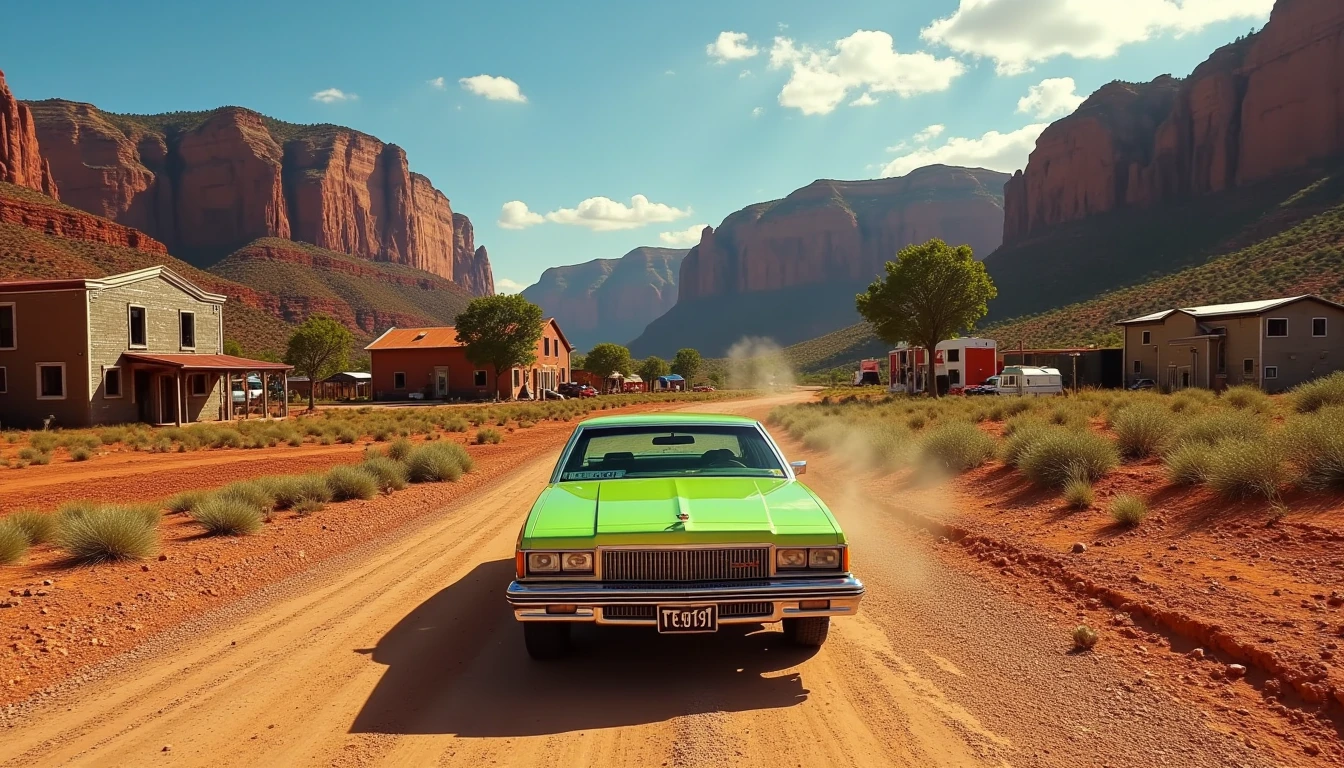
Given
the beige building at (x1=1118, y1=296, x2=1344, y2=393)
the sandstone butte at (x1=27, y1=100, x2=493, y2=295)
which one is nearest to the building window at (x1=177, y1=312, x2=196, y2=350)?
the beige building at (x1=1118, y1=296, x2=1344, y2=393)

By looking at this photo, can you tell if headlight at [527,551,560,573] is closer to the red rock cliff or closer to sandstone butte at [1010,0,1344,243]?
sandstone butte at [1010,0,1344,243]

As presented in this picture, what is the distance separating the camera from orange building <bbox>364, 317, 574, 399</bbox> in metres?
61.3

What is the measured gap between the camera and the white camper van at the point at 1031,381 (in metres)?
36.7

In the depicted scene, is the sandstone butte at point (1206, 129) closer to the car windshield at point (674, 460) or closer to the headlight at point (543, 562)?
the car windshield at point (674, 460)

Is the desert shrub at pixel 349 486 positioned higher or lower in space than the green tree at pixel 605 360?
lower

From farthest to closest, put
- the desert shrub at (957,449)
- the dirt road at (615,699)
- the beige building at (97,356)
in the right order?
the beige building at (97,356), the desert shrub at (957,449), the dirt road at (615,699)

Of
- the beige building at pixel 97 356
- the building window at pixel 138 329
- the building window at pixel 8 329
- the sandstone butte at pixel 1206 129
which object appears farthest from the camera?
the sandstone butte at pixel 1206 129

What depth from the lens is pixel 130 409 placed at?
3138 centimetres

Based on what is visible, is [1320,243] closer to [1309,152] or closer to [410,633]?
[1309,152]

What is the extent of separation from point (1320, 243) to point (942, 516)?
195 ft

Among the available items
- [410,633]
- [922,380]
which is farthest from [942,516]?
[922,380]

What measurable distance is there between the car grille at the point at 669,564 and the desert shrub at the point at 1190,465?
6854 mm

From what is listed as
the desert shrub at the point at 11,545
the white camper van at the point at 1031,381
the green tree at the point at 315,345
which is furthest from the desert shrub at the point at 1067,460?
the green tree at the point at 315,345

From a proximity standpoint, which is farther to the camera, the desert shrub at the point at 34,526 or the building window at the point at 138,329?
the building window at the point at 138,329
